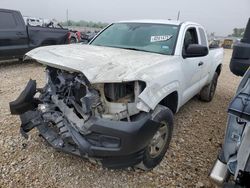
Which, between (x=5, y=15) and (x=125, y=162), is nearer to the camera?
(x=125, y=162)

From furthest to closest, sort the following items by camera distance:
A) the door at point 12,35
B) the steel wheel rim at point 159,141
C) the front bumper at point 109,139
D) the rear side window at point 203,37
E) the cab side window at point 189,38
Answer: the door at point 12,35
the rear side window at point 203,37
the cab side window at point 189,38
the steel wheel rim at point 159,141
the front bumper at point 109,139

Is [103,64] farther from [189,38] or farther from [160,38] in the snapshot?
[189,38]

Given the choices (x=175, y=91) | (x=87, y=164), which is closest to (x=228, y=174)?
(x=175, y=91)

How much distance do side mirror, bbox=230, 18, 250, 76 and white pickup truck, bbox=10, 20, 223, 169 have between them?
27.1 inches

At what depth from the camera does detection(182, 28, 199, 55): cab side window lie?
12.5ft

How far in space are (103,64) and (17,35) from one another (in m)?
6.49

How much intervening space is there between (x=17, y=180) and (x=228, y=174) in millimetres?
2142

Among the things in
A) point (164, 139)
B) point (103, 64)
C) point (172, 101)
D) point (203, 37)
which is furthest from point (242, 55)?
point (203, 37)

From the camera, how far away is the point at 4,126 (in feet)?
12.6

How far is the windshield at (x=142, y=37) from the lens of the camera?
3.65 metres

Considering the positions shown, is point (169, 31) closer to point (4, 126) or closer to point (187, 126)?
point (187, 126)

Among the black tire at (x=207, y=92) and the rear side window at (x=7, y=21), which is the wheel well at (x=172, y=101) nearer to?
the black tire at (x=207, y=92)

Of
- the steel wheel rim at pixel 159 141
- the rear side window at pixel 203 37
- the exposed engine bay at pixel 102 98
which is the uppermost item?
the rear side window at pixel 203 37

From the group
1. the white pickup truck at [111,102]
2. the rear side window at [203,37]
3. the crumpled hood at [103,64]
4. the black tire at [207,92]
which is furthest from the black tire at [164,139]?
the black tire at [207,92]
